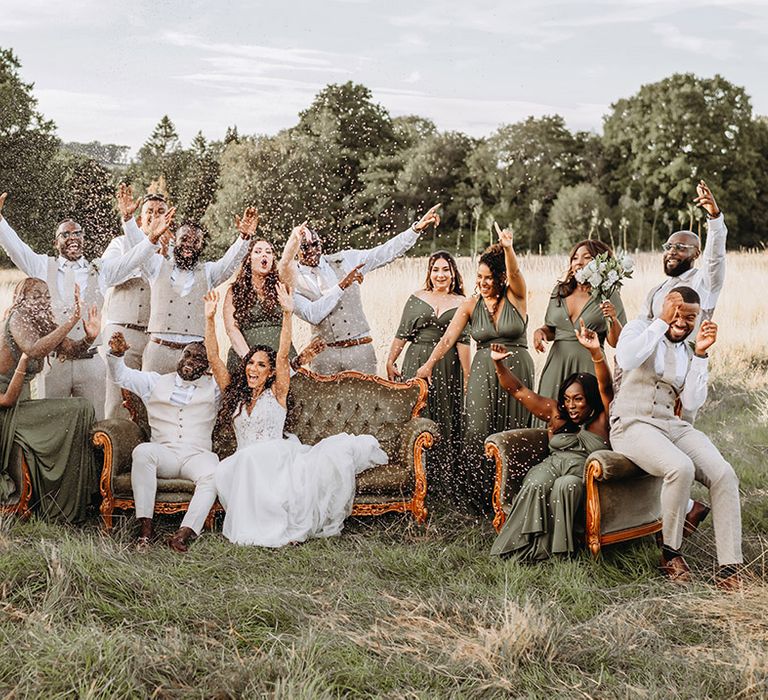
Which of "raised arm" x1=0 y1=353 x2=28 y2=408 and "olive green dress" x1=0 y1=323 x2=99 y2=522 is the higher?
"raised arm" x1=0 y1=353 x2=28 y2=408

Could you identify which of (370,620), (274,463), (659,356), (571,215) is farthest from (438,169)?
(370,620)

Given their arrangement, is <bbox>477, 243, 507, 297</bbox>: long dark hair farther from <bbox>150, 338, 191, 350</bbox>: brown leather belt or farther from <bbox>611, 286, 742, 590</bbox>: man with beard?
<bbox>150, 338, 191, 350</bbox>: brown leather belt

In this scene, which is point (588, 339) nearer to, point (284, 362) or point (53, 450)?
point (284, 362)

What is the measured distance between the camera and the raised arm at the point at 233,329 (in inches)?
260

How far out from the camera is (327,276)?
6.98 meters

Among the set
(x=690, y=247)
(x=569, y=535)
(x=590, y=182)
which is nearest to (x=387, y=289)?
(x=690, y=247)

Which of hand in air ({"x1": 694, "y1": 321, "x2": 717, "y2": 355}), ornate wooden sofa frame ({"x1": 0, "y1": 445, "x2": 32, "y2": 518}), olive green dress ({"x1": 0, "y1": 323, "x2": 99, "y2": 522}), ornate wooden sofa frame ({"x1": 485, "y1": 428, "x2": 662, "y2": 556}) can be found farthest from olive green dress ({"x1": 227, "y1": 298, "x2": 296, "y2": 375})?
hand in air ({"x1": 694, "y1": 321, "x2": 717, "y2": 355})

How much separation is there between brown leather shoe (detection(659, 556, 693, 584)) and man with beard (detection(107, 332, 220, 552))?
2558 millimetres

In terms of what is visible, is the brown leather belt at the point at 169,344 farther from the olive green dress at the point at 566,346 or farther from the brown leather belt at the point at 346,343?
the olive green dress at the point at 566,346

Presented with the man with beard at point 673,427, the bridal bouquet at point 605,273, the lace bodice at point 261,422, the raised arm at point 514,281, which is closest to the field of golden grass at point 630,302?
the lace bodice at point 261,422

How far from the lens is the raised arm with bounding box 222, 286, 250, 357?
21.7 feet

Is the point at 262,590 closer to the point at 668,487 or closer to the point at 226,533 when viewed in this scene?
the point at 226,533

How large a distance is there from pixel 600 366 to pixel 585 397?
191 mm

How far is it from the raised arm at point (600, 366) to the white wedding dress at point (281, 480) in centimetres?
143
